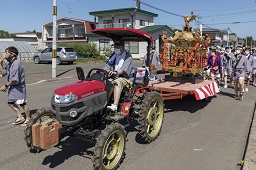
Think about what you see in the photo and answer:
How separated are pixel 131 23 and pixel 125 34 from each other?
34235 mm

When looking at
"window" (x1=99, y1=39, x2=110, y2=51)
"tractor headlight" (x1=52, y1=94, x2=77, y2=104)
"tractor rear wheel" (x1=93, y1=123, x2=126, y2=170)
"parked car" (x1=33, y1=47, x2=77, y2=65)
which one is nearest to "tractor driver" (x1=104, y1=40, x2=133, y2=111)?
"tractor rear wheel" (x1=93, y1=123, x2=126, y2=170)

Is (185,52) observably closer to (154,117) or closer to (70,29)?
(154,117)

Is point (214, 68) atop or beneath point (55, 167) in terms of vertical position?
atop

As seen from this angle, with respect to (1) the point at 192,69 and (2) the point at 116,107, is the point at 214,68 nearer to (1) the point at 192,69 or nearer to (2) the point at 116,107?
(1) the point at 192,69

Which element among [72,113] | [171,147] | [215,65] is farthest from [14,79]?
[215,65]

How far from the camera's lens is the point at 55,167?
13.2 ft

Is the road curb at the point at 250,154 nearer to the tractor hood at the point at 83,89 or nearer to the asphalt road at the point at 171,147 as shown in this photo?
the asphalt road at the point at 171,147

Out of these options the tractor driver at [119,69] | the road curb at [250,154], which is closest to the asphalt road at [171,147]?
the road curb at [250,154]

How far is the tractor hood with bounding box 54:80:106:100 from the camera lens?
3.80m

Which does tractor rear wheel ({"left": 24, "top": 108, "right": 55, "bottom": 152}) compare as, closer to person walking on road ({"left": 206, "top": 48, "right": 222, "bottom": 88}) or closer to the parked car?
person walking on road ({"left": 206, "top": 48, "right": 222, "bottom": 88})

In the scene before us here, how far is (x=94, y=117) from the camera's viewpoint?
440 centimetres

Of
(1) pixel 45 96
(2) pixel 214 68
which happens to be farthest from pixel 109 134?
(2) pixel 214 68

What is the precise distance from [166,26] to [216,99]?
2988 centimetres

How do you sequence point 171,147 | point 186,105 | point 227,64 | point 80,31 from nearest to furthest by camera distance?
point 171,147, point 186,105, point 227,64, point 80,31
